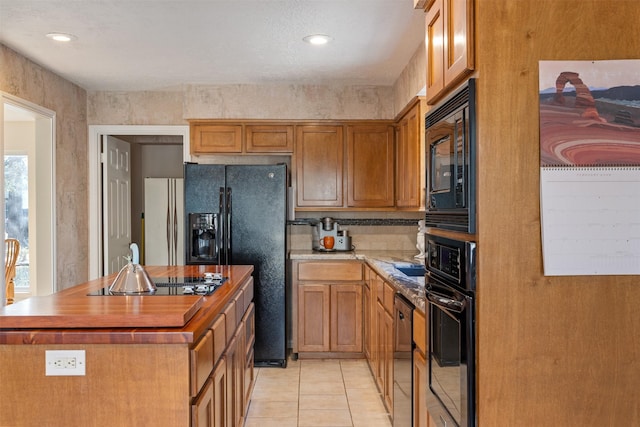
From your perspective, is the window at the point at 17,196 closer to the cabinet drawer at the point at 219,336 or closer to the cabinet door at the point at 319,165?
the cabinet door at the point at 319,165

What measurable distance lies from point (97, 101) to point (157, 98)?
0.59m

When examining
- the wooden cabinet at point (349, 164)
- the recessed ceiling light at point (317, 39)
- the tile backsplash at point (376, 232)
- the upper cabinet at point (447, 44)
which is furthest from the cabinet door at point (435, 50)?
the tile backsplash at point (376, 232)

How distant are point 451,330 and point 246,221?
2789 millimetres

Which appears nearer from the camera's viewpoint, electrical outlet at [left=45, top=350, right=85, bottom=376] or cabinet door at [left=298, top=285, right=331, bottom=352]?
electrical outlet at [left=45, top=350, right=85, bottom=376]

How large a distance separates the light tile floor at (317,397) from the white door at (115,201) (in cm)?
213

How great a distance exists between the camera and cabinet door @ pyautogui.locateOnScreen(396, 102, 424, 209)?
372cm

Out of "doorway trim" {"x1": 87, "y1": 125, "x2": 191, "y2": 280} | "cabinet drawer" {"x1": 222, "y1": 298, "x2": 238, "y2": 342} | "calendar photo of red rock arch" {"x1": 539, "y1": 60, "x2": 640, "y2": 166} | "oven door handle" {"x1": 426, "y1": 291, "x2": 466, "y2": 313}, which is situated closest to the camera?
"calendar photo of red rock arch" {"x1": 539, "y1": 60, "x2": 640, "y2": 166}

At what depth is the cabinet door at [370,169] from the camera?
4625mm

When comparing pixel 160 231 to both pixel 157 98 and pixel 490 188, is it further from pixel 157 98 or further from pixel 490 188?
pixel 490 188

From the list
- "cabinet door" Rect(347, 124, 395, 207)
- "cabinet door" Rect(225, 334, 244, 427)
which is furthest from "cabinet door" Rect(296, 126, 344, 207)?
"cabinet door" Rect(225, 334, 244, 427)

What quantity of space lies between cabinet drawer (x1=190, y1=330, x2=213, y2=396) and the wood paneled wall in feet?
2.95

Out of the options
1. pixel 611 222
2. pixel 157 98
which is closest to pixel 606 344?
pixel 611 222

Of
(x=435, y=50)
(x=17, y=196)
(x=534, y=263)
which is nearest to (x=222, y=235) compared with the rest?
(x=435, y=50)

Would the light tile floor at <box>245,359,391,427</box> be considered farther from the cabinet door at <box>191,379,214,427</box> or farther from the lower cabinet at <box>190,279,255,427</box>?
the cabinet door at <box>191,379,214,427</box>
